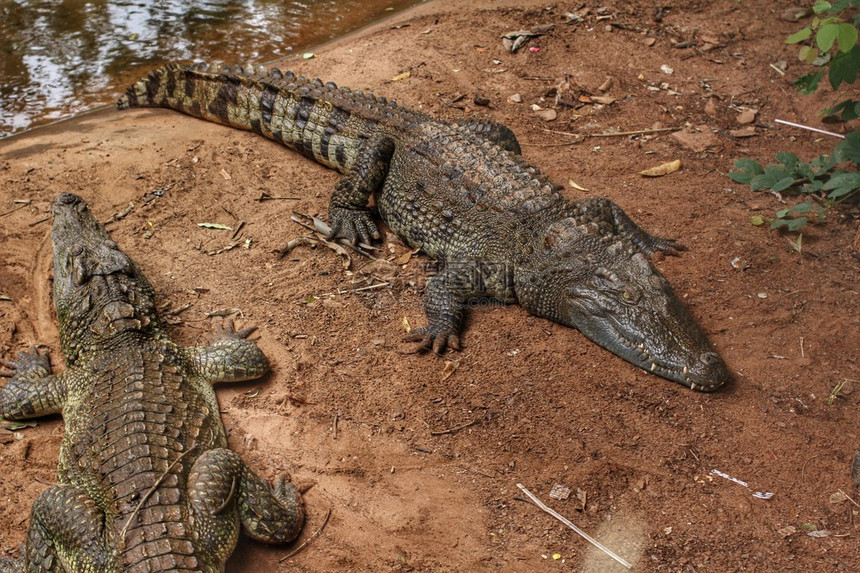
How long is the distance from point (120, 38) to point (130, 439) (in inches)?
237

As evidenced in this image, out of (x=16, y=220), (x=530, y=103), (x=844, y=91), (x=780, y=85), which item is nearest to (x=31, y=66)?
(x=16, y=220)

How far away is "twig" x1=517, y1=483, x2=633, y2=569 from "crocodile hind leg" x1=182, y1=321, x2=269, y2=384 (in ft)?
5.48

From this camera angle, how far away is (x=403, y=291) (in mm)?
4906

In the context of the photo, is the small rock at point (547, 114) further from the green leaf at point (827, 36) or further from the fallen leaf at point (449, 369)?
the fallen leaf at point (449, 369)

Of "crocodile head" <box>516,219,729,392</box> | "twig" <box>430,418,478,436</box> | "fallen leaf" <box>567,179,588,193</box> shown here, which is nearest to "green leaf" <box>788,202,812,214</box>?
"crocodile head" <box>516,219,729,392</box>

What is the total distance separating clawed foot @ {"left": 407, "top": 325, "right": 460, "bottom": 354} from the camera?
172 inches

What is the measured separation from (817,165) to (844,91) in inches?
58.4

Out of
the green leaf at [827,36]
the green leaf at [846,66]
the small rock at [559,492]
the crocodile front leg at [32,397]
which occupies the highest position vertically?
the green leaf at [827,36]

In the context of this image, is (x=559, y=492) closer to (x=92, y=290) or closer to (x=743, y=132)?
(x=92, y=290)

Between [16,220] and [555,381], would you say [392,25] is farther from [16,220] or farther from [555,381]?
[555,381]

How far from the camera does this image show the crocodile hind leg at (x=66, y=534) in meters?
3.11

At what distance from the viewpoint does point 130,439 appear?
3.39 metres

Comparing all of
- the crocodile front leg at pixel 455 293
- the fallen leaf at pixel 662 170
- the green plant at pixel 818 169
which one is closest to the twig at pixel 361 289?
the crocodile front leg at pixel 455 293

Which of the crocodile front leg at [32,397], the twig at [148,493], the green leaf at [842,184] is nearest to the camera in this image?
the twig at [148,493]
